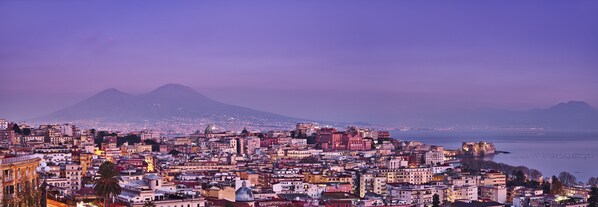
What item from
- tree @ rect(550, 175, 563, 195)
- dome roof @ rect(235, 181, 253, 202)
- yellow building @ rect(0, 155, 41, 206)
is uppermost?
yellow building @ rect(0, 155, 41, 206)

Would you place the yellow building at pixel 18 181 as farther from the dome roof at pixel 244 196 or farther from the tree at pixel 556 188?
the tree at pixel 556 188

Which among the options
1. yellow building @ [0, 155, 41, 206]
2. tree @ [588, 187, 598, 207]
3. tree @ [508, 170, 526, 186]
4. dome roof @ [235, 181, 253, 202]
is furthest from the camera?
tree @ [508, 170, 526, 186]

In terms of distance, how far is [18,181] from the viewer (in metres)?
11.8

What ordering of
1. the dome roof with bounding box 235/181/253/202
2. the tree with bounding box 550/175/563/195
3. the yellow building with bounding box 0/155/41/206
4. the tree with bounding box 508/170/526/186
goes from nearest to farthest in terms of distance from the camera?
the yellow building with bounding box 0/155/41/206 < the dome roof with bounding box 235/181/253/202 < the tree with bounding box 550/175/563/195 < the tree with bounding box 508/170/526/186

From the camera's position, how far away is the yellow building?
1118cm

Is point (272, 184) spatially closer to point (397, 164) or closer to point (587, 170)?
point (397, 164)

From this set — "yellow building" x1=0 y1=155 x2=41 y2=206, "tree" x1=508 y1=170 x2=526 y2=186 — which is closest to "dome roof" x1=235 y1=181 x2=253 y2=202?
"yellow building" x1=0 y1=155 x2=41 y2=206

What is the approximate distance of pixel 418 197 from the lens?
35.9 metres

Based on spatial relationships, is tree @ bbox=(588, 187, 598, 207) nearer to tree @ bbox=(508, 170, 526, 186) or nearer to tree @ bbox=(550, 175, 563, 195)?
tree @ bbox=(550, 175, 563, 195)

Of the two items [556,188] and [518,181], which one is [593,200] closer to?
[556,188]

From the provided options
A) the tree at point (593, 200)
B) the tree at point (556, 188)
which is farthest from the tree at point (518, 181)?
the tree at point (593, 200)

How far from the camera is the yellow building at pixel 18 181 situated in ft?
36.7

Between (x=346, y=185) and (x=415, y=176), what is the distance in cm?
830

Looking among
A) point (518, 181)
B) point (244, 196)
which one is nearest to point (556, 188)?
point (518, 181)
